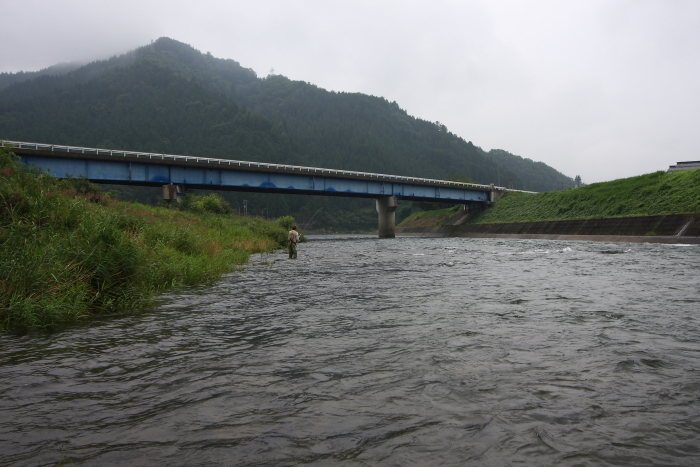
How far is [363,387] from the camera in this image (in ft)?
20.5

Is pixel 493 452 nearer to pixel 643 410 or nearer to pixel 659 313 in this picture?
pixel 643 410

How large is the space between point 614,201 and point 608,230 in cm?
1131

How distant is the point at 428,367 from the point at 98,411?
14.6ft

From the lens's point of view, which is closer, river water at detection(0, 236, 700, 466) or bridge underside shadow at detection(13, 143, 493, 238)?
river water at detection(0, 236, 700, 466)

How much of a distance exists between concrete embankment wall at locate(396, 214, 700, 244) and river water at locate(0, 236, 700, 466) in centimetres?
3986

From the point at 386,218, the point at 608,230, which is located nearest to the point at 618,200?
the point at 608,230

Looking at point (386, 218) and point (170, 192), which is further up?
point (170, 192)

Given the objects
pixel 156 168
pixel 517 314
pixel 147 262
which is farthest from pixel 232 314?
pixel 156 168

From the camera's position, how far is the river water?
14.9 feet

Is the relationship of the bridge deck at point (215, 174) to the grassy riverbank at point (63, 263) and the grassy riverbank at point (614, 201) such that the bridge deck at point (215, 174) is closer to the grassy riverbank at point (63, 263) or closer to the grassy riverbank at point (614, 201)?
the grassy riverbank at point (614, 201)

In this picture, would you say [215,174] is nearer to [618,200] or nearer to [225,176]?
[225,176]

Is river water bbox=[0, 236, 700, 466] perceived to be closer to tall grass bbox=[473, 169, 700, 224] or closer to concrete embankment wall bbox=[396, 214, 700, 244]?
concrete embankment wall bbox=[396, 214, 700, 244]

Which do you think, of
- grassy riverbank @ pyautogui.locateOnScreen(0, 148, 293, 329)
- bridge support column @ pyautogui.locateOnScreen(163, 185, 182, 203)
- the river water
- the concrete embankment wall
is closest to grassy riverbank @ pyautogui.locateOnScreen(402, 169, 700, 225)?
the concrete embankment wall

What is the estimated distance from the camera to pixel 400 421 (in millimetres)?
5141
